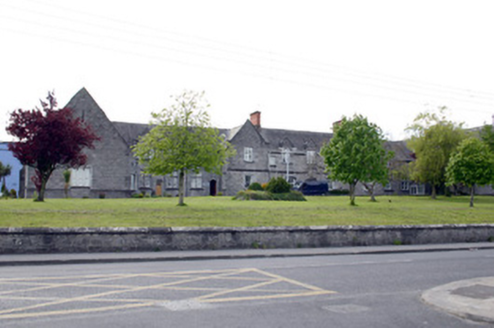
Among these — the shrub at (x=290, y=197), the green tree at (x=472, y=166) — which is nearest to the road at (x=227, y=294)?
the shrub at (x=290, y=197)

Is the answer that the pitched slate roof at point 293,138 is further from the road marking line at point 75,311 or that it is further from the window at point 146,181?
the road marking line at point 75,311

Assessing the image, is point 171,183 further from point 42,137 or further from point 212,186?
point 42,137

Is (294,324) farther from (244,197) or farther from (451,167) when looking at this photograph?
(451,167)

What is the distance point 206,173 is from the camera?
54.2m

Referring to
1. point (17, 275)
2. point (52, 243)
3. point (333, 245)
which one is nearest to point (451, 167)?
point (333, 245)

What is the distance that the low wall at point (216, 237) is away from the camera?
15000 millimetres

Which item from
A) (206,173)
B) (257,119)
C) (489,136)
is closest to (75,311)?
(206,173)

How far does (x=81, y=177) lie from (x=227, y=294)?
135 feet

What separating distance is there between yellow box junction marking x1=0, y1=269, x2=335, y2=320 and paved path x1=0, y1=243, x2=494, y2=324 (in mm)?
2206

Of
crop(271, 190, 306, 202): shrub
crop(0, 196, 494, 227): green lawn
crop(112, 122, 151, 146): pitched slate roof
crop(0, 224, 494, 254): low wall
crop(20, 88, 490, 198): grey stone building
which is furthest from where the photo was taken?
crop(112, 122, 151, 146): pitched slate roof

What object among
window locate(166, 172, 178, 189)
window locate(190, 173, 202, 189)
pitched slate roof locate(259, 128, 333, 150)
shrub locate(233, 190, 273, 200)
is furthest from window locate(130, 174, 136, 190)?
pitched slate roof locate(259, 128, 333, 150)

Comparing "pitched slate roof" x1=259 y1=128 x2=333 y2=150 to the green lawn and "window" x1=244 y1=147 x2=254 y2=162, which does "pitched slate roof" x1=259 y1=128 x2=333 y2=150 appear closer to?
"window" x1=244 y1=147 x2=254 y2=162

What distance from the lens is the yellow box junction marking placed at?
764cm

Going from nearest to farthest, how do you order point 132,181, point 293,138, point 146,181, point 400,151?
point 132,181, point 146,181, point 293,138, point 400,151
